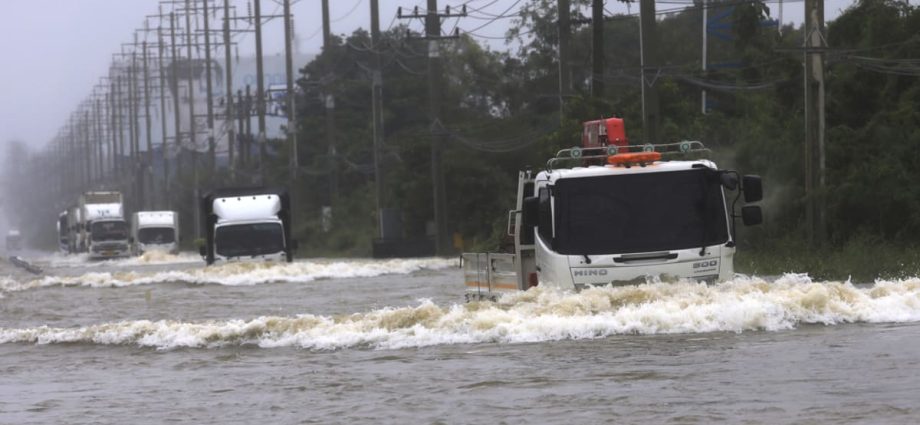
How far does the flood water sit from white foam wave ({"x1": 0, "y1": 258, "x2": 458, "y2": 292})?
17161 mm

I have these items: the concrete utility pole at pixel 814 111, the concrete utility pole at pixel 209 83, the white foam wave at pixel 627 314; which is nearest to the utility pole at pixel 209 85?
the concrete utility pole at pixel 209 83

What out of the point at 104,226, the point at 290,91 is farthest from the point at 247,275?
the point at 104,226

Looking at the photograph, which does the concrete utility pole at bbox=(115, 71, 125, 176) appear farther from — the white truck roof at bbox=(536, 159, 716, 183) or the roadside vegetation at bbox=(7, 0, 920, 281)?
Answer: the white truck roof at bbox=(536, 159, 716, 183)

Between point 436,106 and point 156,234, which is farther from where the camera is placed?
point 156,234

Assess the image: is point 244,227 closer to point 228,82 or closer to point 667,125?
point 667,125

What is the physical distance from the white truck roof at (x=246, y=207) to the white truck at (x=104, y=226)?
4123 cm

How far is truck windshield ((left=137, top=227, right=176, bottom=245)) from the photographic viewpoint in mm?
84875

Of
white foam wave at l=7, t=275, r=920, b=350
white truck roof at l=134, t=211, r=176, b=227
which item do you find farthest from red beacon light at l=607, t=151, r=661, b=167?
white truck roof at l=134, t=211, r=176, b=227

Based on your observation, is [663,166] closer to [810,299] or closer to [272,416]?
[810,299]

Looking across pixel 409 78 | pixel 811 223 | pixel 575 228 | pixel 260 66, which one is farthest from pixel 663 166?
pixel 409 78

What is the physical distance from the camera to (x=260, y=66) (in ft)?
264

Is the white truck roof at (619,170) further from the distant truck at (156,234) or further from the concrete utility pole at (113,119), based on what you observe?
the concrete utility pole at (113,119)

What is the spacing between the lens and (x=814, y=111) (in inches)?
1299

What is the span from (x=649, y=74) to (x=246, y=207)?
17.8 metres
